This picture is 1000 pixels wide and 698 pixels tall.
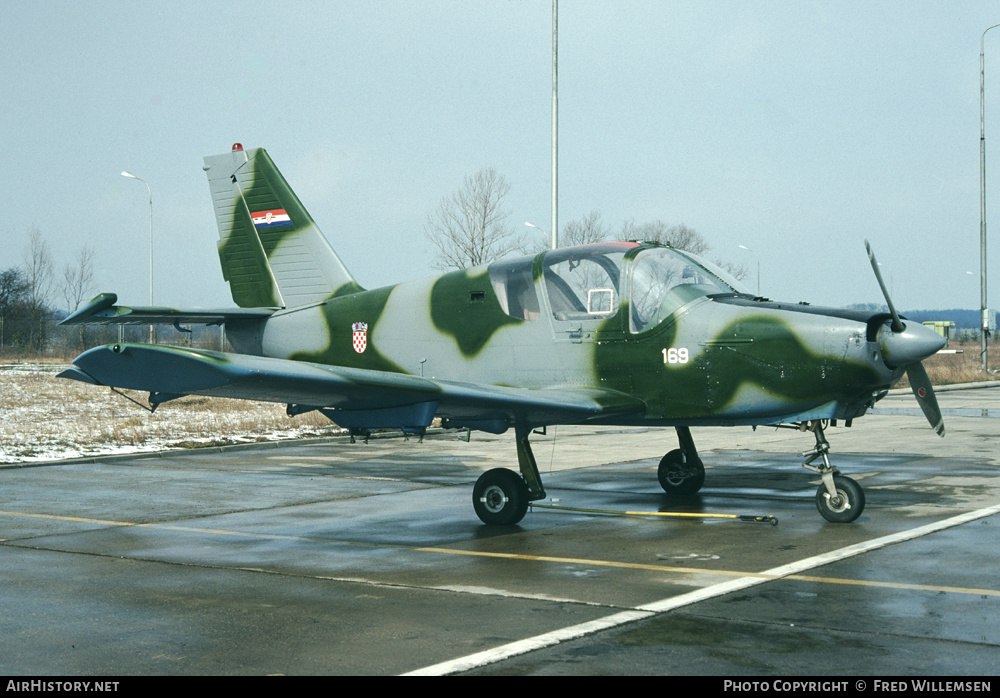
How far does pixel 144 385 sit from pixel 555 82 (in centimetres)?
1778

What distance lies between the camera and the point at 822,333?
906cm

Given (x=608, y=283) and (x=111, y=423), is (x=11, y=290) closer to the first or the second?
(x=111, y=423)

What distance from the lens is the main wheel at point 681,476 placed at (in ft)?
38.5

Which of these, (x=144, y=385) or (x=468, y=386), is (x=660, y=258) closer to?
(x=468, y=386)

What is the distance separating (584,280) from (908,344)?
10.1 ft

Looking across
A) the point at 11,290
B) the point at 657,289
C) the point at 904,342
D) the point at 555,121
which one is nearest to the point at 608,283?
the point at 657,289

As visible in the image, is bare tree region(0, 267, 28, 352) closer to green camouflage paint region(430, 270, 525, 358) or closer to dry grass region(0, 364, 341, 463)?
dry grass region(0, 364, 341, 463)

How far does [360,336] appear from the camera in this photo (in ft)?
37.8

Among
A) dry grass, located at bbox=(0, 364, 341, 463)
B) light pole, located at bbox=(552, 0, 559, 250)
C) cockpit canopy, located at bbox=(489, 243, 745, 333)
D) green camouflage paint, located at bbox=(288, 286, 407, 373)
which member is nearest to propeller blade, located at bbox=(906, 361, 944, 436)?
cockpit canopy, located at bbox=(489, 243, 745, 333)

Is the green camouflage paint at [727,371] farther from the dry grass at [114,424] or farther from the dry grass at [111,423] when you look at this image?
the dry grass at [114,424]

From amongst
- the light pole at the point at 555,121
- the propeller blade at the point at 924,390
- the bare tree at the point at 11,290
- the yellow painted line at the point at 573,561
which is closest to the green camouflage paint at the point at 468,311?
the yellow painted line at the point at 573,561
